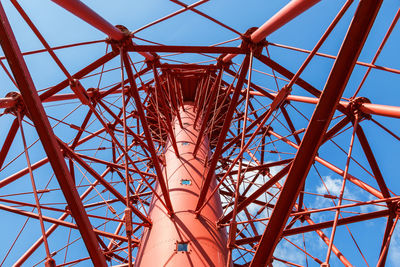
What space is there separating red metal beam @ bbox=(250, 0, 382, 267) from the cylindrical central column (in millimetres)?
3287

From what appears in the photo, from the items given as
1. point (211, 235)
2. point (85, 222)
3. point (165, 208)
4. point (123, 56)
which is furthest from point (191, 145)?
point (85, 222)

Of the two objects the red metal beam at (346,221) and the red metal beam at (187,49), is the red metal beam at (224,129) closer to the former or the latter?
the red metal beam at (187,49)

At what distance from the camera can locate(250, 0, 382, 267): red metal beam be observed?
4.84m

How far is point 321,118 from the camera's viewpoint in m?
5.41

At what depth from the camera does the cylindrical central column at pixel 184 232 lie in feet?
29.0

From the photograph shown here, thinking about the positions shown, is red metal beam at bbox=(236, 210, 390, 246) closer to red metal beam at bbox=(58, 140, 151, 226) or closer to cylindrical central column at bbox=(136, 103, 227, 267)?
cylindrical central column at bbox=(136, 103, 227, 267)

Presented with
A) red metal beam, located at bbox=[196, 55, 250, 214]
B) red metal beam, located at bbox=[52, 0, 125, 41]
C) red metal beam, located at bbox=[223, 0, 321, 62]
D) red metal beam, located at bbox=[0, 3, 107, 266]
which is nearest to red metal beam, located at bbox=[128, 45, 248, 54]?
red metal beam, located at bbox=[196, 55, 250, 214]

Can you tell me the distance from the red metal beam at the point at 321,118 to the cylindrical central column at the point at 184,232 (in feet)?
10.8

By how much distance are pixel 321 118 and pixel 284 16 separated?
2.81m

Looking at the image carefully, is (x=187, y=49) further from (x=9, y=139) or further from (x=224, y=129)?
(x=9, y=139)

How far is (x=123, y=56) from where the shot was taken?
356 inches

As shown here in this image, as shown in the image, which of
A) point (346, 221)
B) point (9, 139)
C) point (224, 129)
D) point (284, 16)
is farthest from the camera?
point (224, 129)

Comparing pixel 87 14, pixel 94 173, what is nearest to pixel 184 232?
pixel 94 173

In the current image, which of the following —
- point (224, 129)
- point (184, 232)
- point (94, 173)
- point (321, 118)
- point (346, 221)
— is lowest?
point (321, 118)
